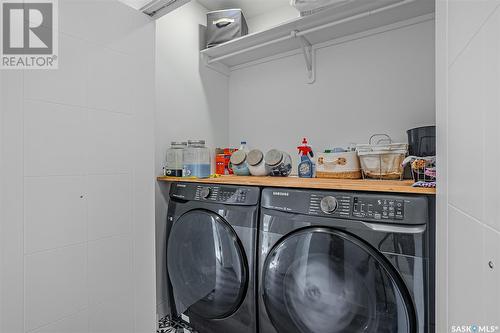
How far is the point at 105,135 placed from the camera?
1.22 m

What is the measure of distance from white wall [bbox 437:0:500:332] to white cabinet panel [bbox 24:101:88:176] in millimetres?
1307

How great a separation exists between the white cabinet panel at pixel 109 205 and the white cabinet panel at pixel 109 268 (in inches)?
1.9

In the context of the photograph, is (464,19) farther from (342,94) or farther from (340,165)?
(342,94)

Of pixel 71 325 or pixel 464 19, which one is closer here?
pixel 464 19

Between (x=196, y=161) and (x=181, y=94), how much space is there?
0.60 meters

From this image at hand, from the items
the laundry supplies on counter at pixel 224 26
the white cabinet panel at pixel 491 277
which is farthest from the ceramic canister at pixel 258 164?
the white cabinet panel at pixel 491 277

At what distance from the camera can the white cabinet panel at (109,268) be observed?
1.19m

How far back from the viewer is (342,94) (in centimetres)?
189

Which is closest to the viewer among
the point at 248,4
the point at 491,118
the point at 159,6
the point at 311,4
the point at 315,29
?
the point at 491,118

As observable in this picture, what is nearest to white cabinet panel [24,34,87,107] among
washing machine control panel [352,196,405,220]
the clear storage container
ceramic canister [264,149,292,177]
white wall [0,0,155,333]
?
white wall [0,0,155,333]

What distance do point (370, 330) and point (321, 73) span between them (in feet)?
5.43

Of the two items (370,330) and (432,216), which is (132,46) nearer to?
(432,216)

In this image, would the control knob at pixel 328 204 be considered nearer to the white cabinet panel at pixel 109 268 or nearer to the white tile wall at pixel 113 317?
the white cabinet panel at pixel 109 268

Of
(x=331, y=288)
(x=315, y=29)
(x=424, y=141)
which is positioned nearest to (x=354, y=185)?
(x=331, y=288)
